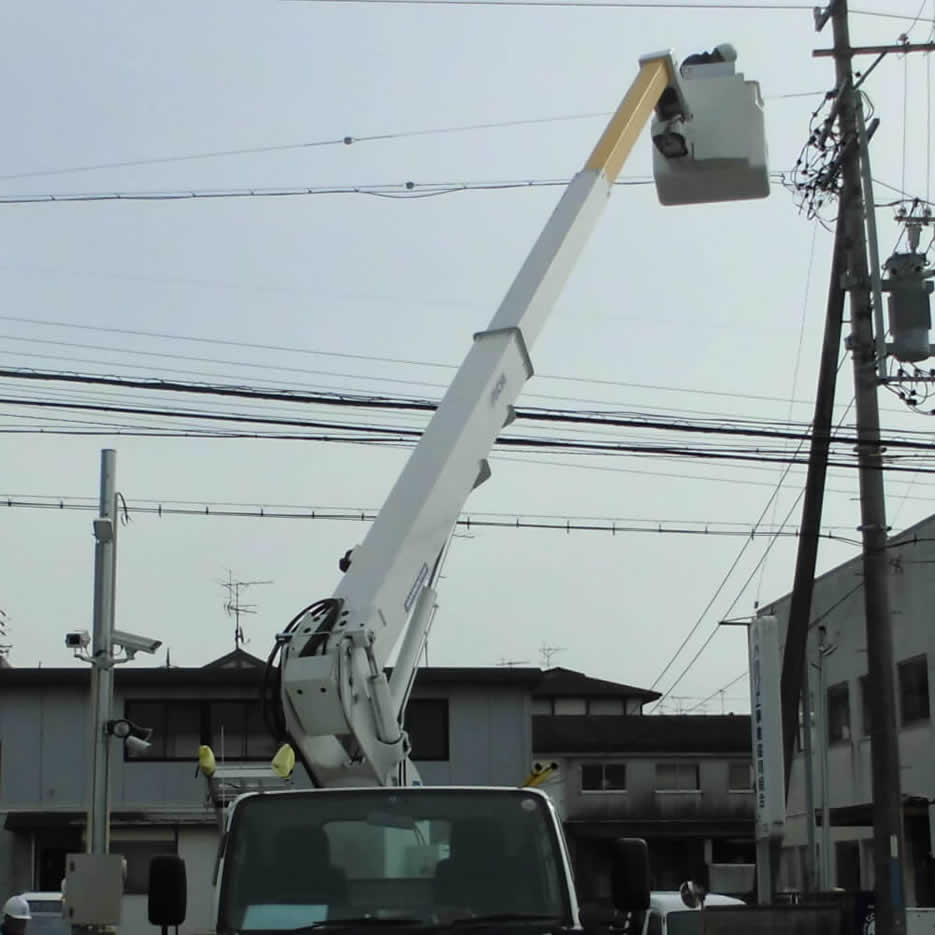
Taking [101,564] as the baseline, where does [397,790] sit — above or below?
below

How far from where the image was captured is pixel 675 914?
18859 mm

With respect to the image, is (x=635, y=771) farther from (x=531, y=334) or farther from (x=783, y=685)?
(x=531, y=334)

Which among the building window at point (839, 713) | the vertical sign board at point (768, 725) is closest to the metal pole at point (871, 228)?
the vertical sign board at point (768, 725)

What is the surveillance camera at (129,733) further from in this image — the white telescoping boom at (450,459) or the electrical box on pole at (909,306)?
the electrical box on pole at (909,306)

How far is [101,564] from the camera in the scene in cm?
1803

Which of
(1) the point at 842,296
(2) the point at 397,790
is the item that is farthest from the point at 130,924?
(2) the point at 397,790

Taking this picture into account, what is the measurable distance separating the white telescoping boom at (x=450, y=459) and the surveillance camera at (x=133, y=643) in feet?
25.0

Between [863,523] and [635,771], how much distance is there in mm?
37908

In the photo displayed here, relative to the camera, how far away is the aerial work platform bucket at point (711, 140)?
531 inches

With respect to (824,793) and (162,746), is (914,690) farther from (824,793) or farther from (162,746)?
(162,746)

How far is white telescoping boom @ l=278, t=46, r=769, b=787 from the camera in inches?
384

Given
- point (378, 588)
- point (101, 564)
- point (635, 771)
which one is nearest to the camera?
point (378, 588)

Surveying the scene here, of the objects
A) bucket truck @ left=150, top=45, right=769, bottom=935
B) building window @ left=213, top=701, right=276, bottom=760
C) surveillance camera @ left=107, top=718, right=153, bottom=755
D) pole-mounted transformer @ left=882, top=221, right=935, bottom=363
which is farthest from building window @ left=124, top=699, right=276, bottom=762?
bucket truck @ left=150, top=45, right=769, bottom=935

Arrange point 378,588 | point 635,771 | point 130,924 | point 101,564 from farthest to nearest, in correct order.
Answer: point 635,771 < point 130,924 < point 101,564 < point 378,588
